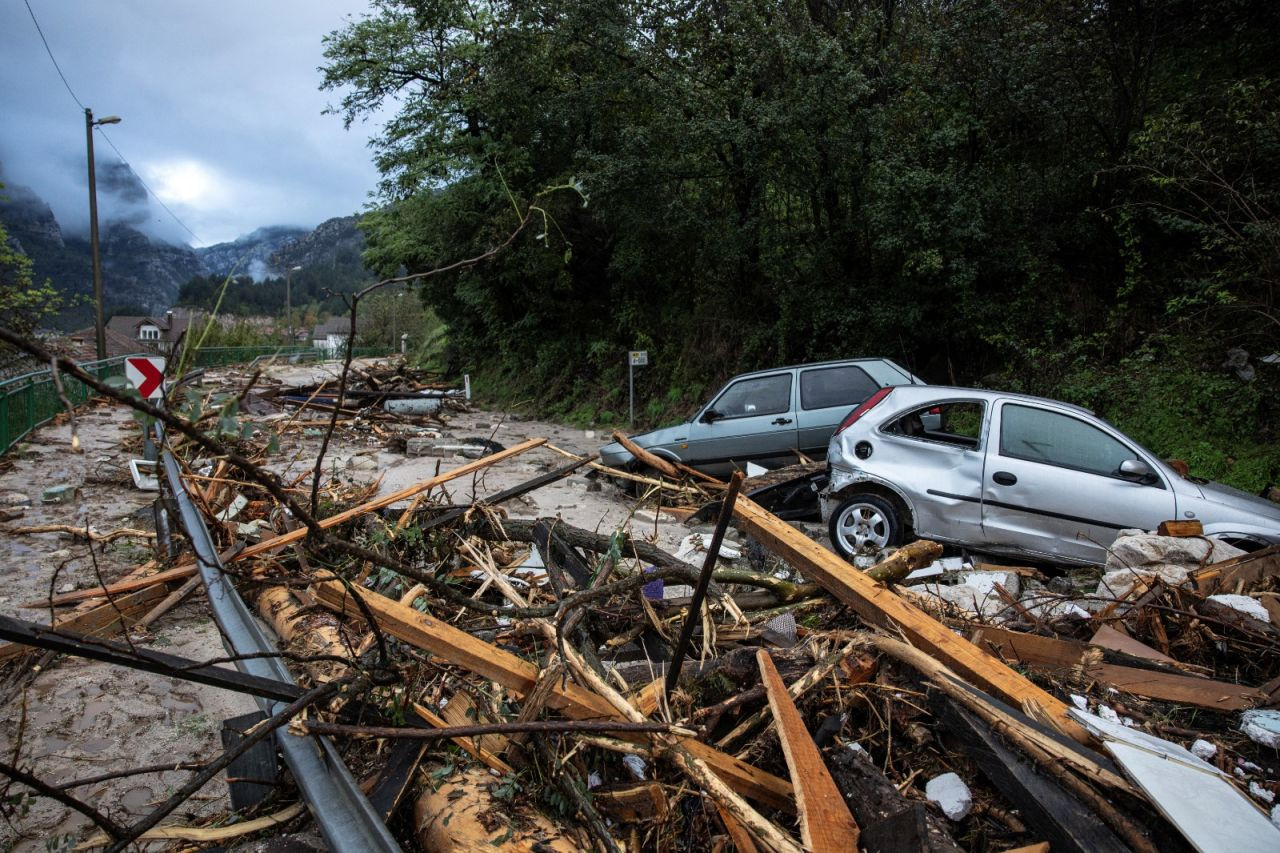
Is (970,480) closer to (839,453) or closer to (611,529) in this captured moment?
(839,453)

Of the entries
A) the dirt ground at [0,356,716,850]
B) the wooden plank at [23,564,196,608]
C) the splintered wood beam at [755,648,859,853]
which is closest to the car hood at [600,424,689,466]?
the dirt ground at [0,356,716,850]

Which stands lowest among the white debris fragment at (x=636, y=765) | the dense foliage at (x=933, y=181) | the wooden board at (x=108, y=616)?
the wooden board at (x=108, y=616)

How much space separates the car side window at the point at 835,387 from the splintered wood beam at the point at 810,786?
6.91m

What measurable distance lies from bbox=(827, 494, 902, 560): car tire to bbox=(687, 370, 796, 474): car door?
94.2 inches

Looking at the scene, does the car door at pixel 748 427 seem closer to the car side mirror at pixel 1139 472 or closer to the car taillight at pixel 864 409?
the car taillight at pixel 864 409

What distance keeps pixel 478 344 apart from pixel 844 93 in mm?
17038

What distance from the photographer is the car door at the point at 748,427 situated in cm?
927

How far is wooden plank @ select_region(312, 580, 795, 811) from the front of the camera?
2.37 metres

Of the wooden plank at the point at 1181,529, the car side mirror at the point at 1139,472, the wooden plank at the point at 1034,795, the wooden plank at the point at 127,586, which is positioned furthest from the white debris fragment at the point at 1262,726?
the wooden plank at the point at 127,586

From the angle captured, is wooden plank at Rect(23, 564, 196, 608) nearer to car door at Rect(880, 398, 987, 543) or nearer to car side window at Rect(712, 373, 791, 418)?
car door at Rect(880, 398, 987, 543)

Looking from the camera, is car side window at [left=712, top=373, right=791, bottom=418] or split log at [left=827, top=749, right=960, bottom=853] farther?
car side window at [left=712, top=373, right=791, bottom=418]

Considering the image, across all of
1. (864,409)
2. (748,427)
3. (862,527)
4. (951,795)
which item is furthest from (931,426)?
(951,795)

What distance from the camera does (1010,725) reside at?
2.39 m

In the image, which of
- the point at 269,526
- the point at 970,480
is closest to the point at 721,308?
the point at 970,480
